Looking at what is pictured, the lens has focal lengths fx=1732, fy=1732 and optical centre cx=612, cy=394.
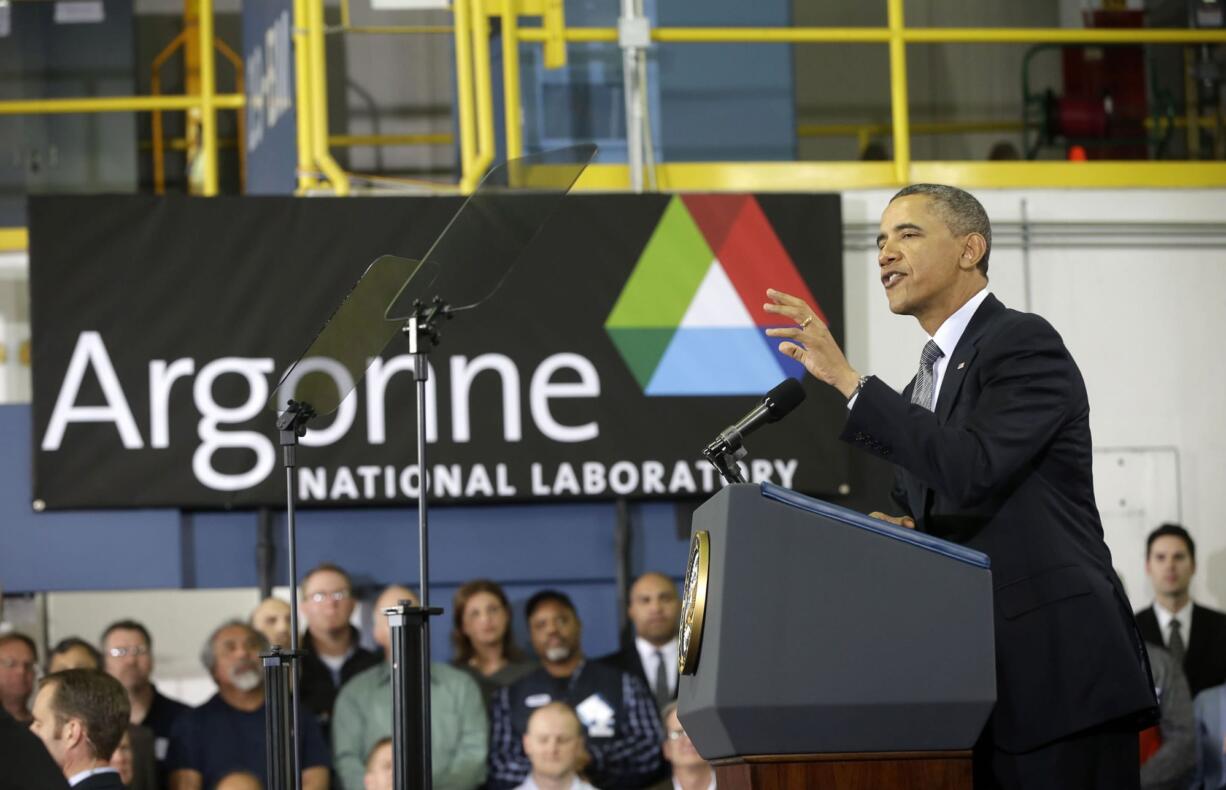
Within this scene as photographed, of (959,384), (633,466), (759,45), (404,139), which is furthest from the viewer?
(404,139)

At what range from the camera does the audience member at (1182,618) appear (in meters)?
6.86

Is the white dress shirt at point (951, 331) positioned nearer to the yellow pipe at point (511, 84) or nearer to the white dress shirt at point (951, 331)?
the white dress shirt at point (951, 331)

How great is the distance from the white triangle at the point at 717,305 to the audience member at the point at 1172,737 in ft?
6.79

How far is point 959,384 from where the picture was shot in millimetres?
2945

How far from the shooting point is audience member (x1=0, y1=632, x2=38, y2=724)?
21.0 feet

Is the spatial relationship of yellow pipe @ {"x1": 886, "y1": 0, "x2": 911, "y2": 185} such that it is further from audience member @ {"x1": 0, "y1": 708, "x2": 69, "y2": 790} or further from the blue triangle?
audience member @ {"x1": 0, "y1": 708, "x2": 69, "y2": 790}

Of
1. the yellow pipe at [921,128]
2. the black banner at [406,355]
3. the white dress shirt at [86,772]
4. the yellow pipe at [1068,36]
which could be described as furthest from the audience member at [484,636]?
the yellow pipe at [921,128]

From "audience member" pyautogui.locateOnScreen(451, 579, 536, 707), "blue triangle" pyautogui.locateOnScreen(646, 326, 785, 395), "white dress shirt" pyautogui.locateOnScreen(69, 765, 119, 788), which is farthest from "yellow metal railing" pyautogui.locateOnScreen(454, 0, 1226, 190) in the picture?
"white dress shirt" pyautogui.locateOnScreen(69, 765, 119, 788)

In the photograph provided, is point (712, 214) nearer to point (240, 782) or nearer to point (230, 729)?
point (230, 729)

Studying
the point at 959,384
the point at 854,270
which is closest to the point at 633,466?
the point at 854,270

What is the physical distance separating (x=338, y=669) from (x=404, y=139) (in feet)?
9.82

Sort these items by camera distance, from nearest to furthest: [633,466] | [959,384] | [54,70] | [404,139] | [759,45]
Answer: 1. [959,384]
2. [633,466]
3. [759,45]
4. [404,139]
5. [54,70]

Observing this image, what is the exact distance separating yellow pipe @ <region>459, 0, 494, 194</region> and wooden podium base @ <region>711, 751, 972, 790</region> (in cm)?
463

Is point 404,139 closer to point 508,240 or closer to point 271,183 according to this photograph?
point 271,183
